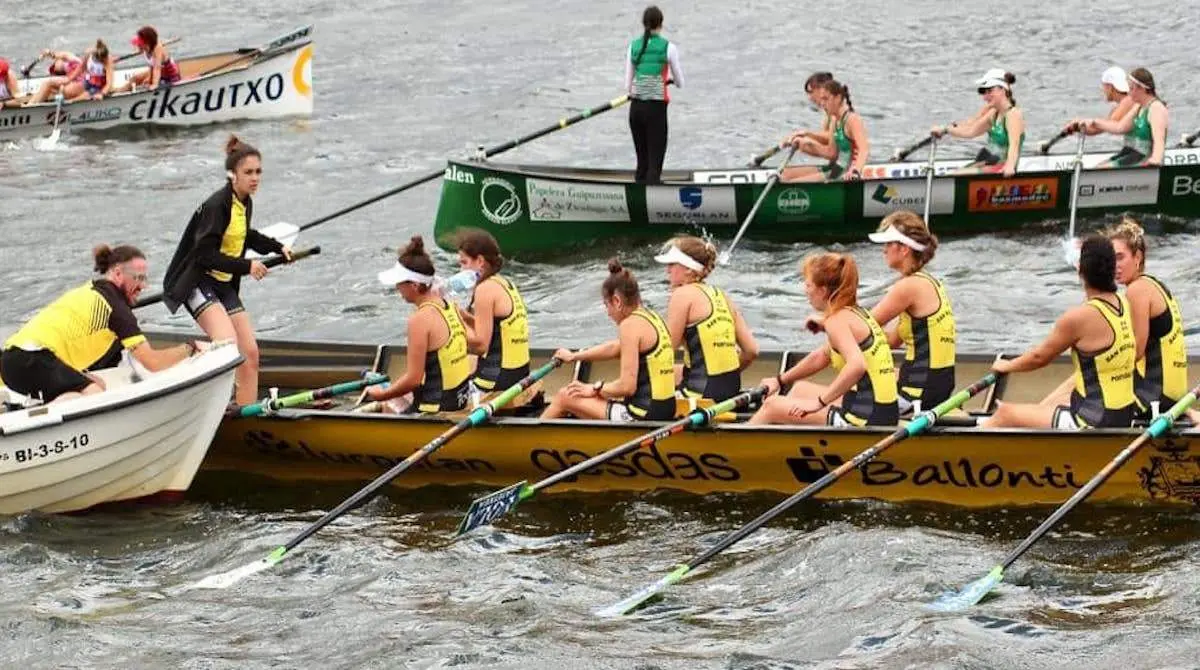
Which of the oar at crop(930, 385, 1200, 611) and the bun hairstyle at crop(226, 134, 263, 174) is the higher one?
the bun hairstyle at crop(226, 134, 263, 174)

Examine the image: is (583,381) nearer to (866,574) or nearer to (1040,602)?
(866,574)

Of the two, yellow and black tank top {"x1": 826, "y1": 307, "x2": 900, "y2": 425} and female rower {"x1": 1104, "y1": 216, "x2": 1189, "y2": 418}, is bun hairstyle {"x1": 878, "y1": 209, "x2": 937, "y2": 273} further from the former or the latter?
female rower {"x1": 1104, "y1": 216, "x2": 1189, "y2": 418}

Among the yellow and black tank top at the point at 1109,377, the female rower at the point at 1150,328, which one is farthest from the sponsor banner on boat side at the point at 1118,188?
the yellow and black tank top at the point at 1109,377

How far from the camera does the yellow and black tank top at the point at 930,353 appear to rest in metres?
11.8

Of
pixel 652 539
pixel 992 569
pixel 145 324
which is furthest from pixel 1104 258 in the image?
pixel 145 324

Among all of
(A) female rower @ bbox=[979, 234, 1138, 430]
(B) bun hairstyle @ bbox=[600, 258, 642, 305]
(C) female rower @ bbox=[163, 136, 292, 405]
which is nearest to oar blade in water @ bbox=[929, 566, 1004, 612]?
(A) female rower @ bbox=[979, 234, 1138, 430]

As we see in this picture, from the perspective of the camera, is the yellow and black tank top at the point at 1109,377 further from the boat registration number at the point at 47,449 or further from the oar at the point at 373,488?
the boat registration number at the point at 47,449

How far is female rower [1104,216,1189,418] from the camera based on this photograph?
36.4ft

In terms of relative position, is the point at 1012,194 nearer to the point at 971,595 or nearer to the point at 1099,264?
the point at 1099,264

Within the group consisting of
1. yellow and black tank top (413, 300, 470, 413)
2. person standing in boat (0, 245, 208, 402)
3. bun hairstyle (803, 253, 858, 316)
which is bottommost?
yellow and black tank top (413, 300, 470, 413)

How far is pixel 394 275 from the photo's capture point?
11906mm

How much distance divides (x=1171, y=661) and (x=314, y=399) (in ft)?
19.0

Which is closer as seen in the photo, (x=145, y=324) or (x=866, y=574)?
(x=866, y=574)

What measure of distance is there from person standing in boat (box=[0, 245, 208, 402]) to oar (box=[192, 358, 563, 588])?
63.6 inches
